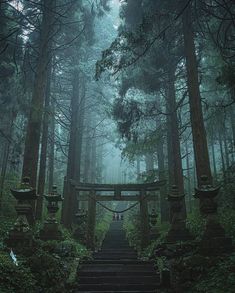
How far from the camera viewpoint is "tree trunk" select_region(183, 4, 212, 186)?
11.0 metres

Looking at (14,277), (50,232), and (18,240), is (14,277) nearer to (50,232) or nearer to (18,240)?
(18,240)

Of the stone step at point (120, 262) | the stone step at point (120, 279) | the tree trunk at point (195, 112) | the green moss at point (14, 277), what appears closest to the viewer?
the green moss at point (14, 277)

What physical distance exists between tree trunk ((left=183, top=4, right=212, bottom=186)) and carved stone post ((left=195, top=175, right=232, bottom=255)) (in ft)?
2.05

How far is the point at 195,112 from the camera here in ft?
37.5

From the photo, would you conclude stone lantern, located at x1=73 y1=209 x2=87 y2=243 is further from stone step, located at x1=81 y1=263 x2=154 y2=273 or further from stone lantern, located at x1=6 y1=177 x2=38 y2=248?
stone lantern, located at x1=6 y1=177 x2=38 y2=248

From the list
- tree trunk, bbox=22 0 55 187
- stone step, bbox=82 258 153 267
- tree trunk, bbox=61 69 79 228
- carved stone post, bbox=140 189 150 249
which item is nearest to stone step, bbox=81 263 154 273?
stone step, bbox=82 258 153 267

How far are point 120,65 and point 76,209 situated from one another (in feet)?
31.1

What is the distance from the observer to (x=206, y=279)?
796 cm

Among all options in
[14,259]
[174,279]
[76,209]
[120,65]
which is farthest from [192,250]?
[76,209]

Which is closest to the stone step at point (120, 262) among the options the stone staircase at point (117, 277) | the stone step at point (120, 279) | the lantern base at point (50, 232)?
the stone staircase at point (117, 277)

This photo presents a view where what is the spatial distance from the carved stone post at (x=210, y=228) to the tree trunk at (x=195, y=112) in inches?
24.6

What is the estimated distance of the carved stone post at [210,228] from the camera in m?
9.19

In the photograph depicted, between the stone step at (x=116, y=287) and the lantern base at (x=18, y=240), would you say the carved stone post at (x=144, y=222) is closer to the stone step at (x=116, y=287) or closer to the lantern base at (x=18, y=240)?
the stone step at (x=116, y=287)

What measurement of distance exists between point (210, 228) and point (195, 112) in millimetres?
3997
